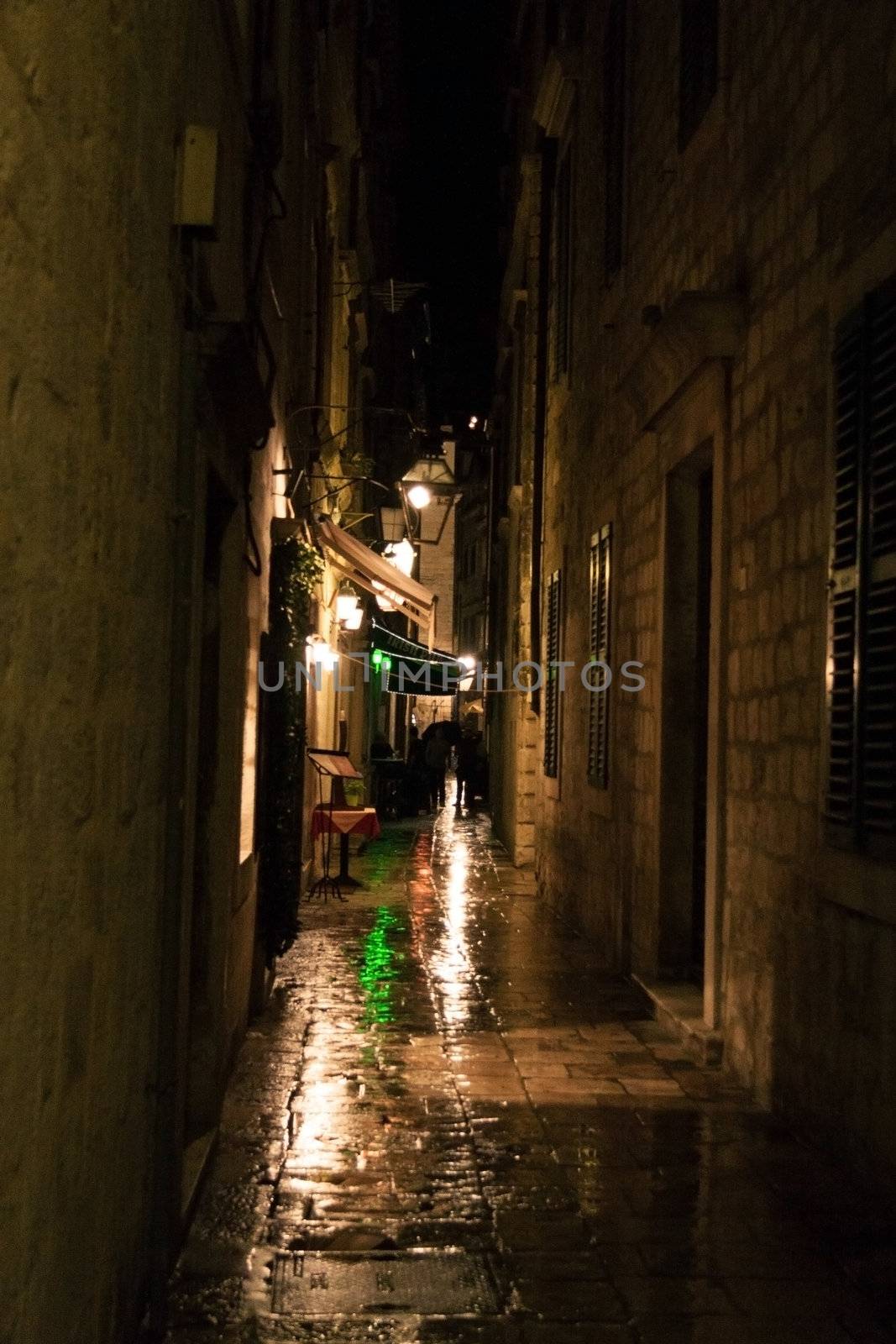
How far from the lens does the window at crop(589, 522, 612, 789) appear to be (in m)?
10.9

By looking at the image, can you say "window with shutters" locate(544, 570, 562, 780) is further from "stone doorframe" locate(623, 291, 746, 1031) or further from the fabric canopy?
the fabric canopy

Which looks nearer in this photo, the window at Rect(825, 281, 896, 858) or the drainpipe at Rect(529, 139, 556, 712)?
the window at Rect(825, 281, 896, 858)

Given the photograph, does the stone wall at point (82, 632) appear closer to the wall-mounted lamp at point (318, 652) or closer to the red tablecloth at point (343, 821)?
the wall-mounted lamp at point (318, 652)

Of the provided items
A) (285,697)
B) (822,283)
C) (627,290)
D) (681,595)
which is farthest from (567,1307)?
(627,290)

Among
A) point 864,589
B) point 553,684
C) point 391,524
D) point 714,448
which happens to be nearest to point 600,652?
point 553,684

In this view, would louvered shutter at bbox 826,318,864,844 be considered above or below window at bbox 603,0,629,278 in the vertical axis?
below

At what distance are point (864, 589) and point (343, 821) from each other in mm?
8648

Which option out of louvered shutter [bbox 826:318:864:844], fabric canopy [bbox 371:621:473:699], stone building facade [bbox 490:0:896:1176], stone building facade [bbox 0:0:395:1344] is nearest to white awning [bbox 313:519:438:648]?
stone building facade [bbox 490:0:896:1176]

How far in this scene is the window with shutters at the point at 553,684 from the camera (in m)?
13.9

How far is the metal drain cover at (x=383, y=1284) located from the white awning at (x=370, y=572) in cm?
728

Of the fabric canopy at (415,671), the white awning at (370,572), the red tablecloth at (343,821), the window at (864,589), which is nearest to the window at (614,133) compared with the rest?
the white awning at (370,572)

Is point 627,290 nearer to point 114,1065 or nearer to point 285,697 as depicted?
point 285,697

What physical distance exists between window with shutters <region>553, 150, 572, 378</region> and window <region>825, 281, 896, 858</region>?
8818mm

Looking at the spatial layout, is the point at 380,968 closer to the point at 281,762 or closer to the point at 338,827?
the point at 281,762
